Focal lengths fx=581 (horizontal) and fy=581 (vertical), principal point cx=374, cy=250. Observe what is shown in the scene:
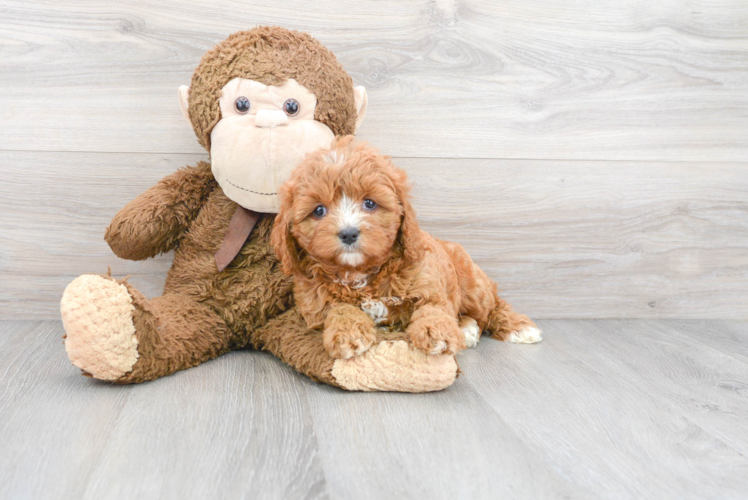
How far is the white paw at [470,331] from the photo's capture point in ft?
4.75

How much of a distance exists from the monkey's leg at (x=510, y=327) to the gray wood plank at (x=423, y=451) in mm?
438

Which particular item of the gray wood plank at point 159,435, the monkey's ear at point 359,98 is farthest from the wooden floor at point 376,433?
the monkey's ear at point 359,98

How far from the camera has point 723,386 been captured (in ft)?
4.17

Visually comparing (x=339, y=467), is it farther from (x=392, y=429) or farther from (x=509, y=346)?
(x=509, y=346)

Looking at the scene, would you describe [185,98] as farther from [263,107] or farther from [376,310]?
[376,310]

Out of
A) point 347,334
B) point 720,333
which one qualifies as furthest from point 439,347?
point 720,333

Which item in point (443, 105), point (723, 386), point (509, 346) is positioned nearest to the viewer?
point (723, 386)

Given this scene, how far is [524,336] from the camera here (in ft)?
5.02

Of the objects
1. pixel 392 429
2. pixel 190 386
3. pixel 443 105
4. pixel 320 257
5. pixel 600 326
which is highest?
pixel 443 105

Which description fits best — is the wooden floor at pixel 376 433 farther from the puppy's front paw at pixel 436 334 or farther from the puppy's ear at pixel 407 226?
the puppy's ear at pixel 407 226

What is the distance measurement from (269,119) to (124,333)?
0.52 metres

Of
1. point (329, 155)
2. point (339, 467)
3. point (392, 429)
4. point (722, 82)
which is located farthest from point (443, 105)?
point (339, 467)

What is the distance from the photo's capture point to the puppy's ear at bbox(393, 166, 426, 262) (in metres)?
1.13

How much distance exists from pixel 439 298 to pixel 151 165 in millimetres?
881
